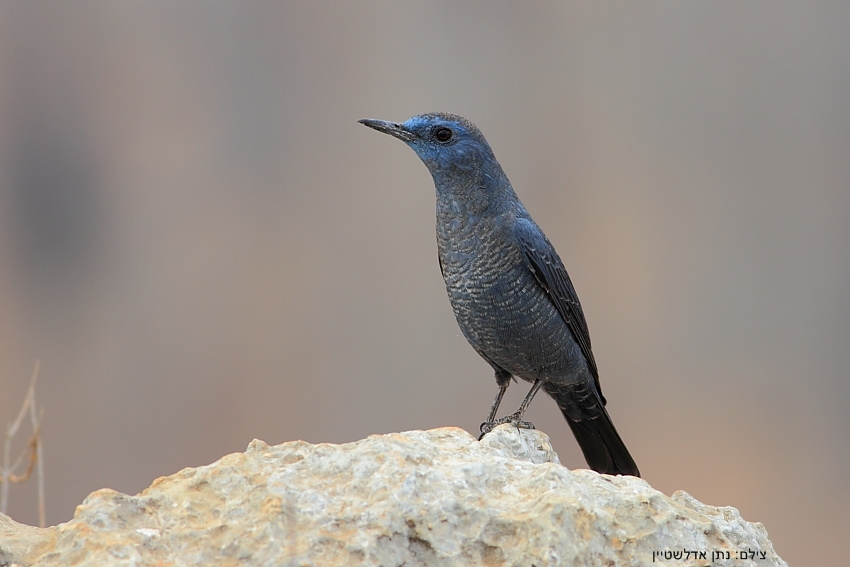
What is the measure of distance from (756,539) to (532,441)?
96 centimetres

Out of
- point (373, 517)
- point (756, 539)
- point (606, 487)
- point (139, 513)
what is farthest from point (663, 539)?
point (139, 513)

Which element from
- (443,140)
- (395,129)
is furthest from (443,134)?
(395,129)

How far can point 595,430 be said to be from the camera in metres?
4.50

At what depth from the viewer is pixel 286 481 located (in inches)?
89.7

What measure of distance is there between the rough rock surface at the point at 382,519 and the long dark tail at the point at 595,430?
6.22 ft

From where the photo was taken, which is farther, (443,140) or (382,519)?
(443,140)

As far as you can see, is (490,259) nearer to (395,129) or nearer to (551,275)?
(551,275)

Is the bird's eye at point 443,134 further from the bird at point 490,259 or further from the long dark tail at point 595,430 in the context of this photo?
the long dark tail at point 595,430

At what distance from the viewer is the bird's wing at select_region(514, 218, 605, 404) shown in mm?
4047

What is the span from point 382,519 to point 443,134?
86.2 inches

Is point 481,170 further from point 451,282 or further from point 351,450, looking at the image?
point 351,450

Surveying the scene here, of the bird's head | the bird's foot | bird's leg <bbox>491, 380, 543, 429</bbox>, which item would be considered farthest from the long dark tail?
the bird's head

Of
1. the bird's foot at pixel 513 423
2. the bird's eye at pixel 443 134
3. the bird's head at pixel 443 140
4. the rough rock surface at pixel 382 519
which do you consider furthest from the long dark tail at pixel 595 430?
the rough rock surface at pixel 382 519

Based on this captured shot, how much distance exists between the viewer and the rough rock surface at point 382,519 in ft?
6.91
